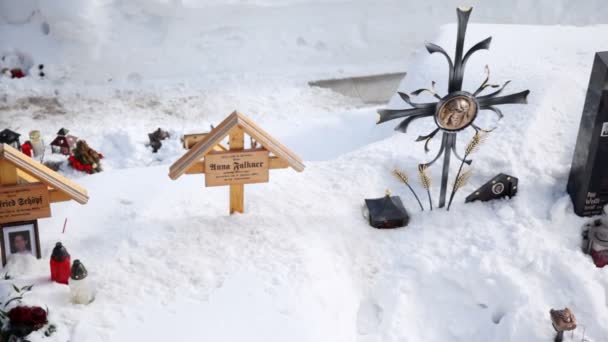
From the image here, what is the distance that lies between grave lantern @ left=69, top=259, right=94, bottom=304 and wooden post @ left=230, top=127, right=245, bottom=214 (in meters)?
1.57

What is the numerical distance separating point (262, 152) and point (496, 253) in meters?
2.17

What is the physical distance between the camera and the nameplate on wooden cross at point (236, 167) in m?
6.61

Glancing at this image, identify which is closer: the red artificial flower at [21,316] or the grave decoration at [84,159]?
the red artificial flower at [21,316]

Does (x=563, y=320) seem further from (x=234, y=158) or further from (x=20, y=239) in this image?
(x=20, y=239)

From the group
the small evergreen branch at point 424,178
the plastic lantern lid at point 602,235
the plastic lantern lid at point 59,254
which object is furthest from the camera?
the small evergreen branch at point 424,178

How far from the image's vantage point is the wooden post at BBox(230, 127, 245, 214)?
A: 6.54 m

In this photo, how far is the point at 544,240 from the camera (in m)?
6.83

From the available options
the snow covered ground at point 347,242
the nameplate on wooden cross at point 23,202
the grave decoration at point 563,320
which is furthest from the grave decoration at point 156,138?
the grave decoration at point 563,320

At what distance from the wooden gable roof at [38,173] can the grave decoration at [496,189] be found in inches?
140

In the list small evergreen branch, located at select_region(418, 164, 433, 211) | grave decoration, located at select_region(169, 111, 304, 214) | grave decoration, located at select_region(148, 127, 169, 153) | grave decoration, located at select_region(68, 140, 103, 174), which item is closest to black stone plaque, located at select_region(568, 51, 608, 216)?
small evergreen branch, located at select_region(418, 164, 433, 211)

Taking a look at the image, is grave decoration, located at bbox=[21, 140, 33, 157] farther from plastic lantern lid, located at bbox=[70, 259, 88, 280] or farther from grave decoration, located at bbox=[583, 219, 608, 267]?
grave decoration, located at bbox=[583, 219, 608, 267]

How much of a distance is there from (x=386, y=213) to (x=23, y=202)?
3.12m

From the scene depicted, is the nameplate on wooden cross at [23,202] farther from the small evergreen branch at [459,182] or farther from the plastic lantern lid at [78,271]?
the small evergreen branch at [459,182]

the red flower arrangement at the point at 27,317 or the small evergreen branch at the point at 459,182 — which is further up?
the small evergreen branch at the point at 459,182
